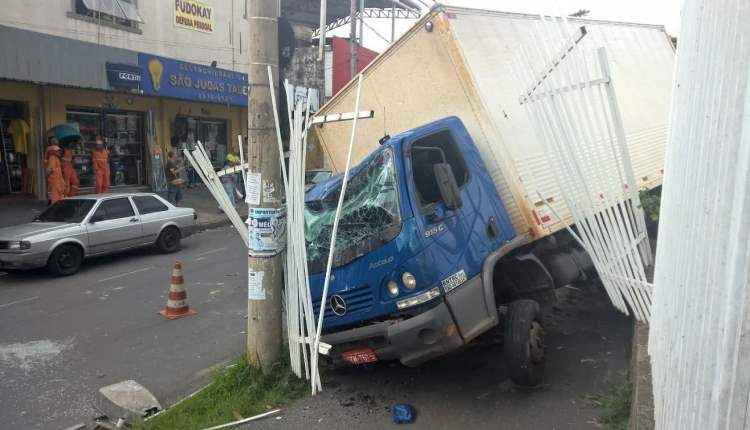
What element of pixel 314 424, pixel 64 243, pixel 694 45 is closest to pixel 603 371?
pixel 314 424

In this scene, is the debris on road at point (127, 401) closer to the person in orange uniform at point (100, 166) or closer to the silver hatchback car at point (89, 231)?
the silver hatchback car at point (89, 231)

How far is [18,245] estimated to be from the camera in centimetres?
980

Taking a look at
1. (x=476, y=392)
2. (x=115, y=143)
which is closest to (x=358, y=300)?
(x=476, y=392)

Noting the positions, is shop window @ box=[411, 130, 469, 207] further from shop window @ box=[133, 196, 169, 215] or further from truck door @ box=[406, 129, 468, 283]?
shop window @ box=[133, 196, 169, 215]

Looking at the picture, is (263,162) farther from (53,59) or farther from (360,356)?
(53,59)

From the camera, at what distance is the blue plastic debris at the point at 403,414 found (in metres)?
4.68

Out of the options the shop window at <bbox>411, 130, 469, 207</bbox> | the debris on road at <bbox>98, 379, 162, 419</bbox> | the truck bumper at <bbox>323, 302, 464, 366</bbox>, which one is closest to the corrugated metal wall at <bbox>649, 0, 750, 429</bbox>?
the truck bumper at <bbox>323, 302, 464, 366</bbox>

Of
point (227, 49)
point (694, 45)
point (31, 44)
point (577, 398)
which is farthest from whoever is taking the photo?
point (227, 49)

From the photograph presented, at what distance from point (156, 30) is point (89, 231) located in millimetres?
10974

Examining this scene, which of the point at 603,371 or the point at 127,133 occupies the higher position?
the point at 127,133

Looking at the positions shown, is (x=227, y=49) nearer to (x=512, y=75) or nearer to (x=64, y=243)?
(x=64, y=243)

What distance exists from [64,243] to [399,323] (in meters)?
7.96

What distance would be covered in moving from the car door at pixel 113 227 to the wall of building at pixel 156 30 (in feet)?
24.3

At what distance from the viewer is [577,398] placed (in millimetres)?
4957
